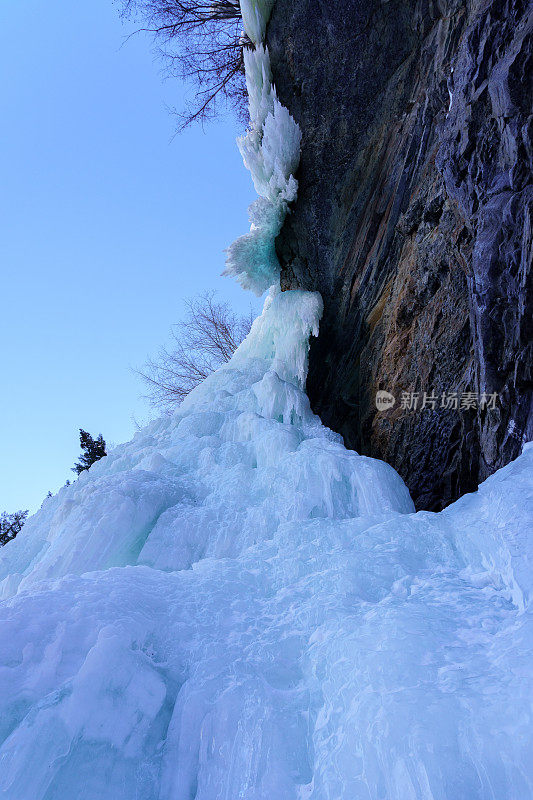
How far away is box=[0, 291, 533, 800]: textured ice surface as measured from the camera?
1.60m

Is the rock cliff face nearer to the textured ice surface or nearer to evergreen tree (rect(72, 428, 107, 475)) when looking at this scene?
the textured ice surface

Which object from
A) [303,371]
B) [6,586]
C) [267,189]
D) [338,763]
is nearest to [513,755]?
[338,763]

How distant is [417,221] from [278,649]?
162 inches

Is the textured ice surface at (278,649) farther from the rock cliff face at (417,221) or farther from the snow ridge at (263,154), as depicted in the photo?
the snow ridge at (263,154)

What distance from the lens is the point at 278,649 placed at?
7.11ft

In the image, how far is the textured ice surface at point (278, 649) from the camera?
160cm

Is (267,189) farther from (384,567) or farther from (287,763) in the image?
(287,763)

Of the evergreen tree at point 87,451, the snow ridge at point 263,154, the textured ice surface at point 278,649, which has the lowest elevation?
the textured ice surface at point 278,649

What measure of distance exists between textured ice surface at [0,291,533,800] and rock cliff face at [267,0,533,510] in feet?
3.40

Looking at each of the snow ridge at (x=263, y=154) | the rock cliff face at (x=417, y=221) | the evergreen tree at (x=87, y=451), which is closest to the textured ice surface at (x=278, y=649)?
the rock cliff face at (x=417, y=221)

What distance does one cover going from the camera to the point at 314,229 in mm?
6426

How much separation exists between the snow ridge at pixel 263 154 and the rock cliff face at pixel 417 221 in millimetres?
166

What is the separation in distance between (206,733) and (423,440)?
339 centimetres

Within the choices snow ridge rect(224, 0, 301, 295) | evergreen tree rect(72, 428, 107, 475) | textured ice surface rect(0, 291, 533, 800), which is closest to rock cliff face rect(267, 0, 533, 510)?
Result: snow ridge rect(224, 0, 301, 295)
